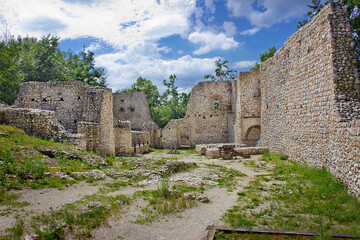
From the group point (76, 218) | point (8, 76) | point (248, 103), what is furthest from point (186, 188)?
point (8, 76)

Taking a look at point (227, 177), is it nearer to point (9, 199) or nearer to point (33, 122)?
point (9, 199)

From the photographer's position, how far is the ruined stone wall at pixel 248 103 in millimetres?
19172

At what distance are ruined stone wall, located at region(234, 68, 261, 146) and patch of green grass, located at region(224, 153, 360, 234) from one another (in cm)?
1185

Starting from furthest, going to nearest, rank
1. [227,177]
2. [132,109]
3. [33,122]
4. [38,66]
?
[132,109], [38,66], [33,122], [227,177]

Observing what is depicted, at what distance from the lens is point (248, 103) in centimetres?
1938

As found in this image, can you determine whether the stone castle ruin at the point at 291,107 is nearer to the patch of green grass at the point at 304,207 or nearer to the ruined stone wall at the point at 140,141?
the ruined stone wall at the point at 140,141

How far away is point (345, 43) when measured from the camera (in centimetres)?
769

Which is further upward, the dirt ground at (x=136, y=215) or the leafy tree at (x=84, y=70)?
the leafy tree at (x=84, y=70)

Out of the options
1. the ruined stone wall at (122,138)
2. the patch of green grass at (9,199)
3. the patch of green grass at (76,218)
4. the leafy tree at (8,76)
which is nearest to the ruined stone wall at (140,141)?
the ruined stone wall at (122,138)

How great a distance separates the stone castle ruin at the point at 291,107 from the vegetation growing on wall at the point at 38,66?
6.65 meters

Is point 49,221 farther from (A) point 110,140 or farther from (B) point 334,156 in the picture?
(A) point 110,140

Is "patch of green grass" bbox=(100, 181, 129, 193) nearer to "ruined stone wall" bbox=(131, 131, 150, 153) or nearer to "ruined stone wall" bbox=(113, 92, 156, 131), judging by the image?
"ruined stone wall" bbox=(131, 131, 150, 153)

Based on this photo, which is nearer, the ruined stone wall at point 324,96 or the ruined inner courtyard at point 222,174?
the ruined inner courtyard at point 222,174

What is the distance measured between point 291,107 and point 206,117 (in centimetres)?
1433
